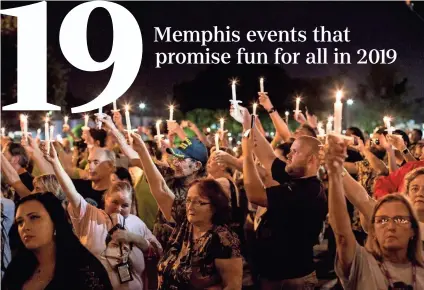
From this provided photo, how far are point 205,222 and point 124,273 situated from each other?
987 millimetres

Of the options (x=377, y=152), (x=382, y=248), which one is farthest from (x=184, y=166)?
(x=377, y=152)

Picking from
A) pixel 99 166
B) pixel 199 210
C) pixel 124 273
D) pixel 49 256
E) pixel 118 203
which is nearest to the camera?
pixel 49 256

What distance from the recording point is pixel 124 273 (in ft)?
15.3

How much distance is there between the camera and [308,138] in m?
4.61

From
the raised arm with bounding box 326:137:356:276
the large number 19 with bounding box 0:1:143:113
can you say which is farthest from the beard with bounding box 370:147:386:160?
the raised arm with bounding box 326:137:356:276

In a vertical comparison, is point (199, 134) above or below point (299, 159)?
above

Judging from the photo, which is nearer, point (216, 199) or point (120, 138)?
point (216, 199)

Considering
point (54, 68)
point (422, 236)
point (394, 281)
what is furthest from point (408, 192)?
point (54, 68)

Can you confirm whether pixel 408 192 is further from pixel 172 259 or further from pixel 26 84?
pixel 26 84

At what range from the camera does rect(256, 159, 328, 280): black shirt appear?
4543mm

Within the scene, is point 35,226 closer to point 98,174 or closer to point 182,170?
point 182,170

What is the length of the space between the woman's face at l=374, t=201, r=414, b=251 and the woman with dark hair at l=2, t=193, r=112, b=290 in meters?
1.52

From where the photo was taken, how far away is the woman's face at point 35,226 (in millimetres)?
3674

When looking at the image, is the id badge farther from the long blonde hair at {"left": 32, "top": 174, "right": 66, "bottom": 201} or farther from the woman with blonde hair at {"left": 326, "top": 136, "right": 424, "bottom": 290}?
the woman with blonde hair at {"left": 326, "top": 136, "right": 424, "bottom": 290}
